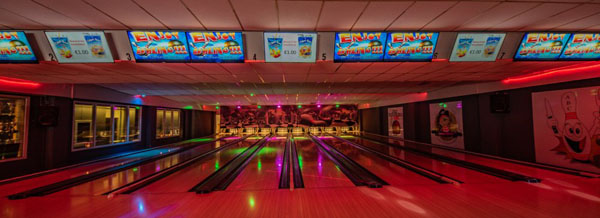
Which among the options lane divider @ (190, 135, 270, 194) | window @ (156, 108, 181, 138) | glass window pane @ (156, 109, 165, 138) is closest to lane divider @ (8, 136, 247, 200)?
lane divider @ (190, 135, 270, 194)

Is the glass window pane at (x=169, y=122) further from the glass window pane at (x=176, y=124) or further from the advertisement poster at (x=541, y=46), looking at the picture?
the advertisement poster at (x=541, y=46)

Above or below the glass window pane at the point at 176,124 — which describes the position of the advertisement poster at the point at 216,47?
above

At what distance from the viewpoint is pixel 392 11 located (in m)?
2.61

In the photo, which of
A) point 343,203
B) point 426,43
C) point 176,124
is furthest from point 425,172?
point 176,124

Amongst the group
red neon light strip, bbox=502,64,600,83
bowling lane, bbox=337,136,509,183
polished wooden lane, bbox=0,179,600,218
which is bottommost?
polished wooden lane, bbox=0,179,600,218

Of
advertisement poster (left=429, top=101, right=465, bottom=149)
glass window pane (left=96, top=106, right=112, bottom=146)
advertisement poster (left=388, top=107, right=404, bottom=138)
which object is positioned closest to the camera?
glass window pane (left=96, top=106, right=112, bottom=146)

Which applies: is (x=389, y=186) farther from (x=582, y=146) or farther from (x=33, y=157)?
(x=33, y=157)

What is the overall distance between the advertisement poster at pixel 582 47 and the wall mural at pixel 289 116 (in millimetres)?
12345

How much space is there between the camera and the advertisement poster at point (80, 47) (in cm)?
312

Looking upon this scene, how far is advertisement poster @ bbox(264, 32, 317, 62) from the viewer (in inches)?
127

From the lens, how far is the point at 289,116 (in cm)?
1603

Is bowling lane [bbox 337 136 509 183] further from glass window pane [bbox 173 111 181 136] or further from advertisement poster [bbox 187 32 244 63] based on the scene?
glass window pane [bbox 173 111 181 136]

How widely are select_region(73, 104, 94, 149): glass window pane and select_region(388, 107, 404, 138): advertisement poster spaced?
459 inches

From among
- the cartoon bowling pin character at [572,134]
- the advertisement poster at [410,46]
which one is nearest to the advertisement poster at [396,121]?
the cartoon bowling pin character at [572,134]
